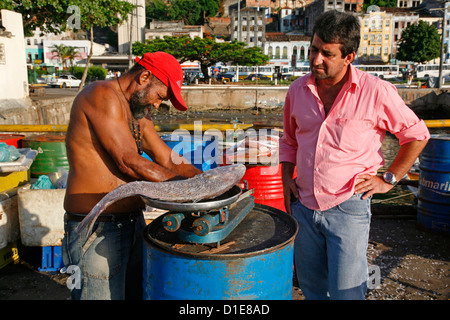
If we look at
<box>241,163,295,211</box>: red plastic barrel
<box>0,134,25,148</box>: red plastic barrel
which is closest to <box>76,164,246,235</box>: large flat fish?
<box>241,163,295,211</box>: red plastic barrel

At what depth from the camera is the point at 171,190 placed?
1.98 metres

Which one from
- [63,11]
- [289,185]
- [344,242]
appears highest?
[63,11]

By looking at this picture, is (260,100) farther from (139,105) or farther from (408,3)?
(408,3)

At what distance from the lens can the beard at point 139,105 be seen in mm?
2414

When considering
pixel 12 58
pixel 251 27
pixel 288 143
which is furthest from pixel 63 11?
pixel 251 27

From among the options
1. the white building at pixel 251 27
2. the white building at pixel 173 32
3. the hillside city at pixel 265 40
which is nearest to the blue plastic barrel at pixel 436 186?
the hillside city at pixel 265 40

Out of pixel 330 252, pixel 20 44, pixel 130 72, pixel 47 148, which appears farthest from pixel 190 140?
pixel 20 44

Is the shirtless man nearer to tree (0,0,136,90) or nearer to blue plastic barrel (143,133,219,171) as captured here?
blue plastic barrel (143,133,219,171)

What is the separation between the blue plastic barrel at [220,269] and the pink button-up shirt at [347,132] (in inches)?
16.2

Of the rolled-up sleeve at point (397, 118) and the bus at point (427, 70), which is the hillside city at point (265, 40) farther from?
the rolled-up sleeve at point (397, 118)

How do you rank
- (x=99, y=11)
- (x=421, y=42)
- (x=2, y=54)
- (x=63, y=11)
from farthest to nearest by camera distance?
(x=421, y=42)
(x=99, y=11)
(x=63, y=11)
(x=2, y=54)

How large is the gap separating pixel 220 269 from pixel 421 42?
64.5 metres

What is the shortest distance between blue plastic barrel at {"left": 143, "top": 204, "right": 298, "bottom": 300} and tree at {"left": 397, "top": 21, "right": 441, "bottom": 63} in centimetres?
6389

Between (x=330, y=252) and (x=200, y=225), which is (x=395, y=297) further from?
(x=200, y=225)
